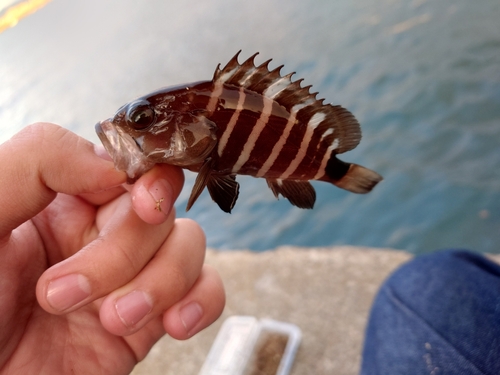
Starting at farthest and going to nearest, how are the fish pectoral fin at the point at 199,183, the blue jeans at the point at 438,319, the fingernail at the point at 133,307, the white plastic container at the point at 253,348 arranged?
the white plastic container at the point at 253,348
the blue jeans at the point at 438,319
the fingernail at the point at 133,307
the fish pectoral fin at the point at 199,183

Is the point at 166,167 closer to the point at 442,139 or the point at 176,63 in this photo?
the point at 442,139

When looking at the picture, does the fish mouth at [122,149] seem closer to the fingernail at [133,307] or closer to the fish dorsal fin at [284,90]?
the fish dorsal fin at [284,90]

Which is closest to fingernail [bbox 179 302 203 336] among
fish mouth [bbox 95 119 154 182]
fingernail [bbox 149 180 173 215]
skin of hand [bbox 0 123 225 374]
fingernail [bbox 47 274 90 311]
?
skin of hand [bbox 0 123 225 374]

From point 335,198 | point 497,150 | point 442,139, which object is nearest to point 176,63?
point 335,198

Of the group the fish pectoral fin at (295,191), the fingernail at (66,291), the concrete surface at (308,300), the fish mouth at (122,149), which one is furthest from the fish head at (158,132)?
the concrete surface at (308,300)

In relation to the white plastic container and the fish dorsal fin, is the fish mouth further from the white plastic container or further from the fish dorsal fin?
the white plastic container

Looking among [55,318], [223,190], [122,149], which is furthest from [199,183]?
[55,318]

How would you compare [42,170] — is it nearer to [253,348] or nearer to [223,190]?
[223,190]

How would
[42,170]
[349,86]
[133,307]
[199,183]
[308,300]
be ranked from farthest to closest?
1. [349,86]
2. [308,300]
3. [133,307]
4. [42,170]
5. [199,183]
